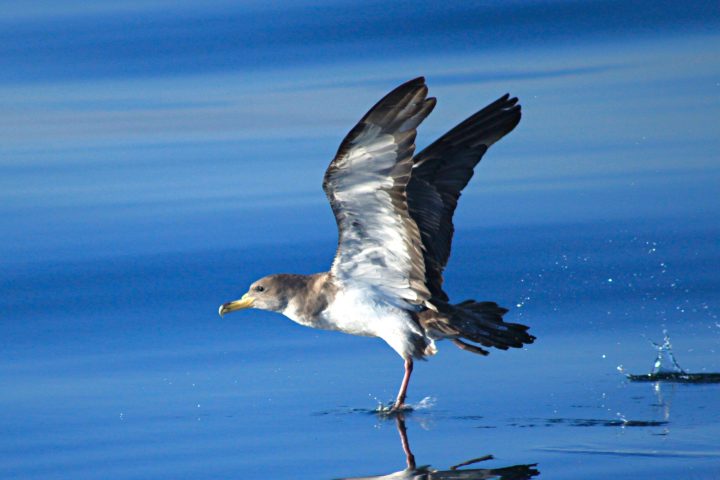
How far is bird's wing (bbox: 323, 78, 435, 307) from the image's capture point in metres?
6.77

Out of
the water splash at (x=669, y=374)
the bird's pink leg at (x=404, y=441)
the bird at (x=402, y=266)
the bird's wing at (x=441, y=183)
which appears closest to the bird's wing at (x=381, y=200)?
the bird at (x=402, y=266)

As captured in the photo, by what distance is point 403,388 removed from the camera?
24.5 ft

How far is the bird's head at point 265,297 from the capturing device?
8.19 metres

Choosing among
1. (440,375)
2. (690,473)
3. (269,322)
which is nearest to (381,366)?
(440,375)

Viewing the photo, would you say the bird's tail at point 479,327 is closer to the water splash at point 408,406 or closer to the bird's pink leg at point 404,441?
the water splash at point 408,406

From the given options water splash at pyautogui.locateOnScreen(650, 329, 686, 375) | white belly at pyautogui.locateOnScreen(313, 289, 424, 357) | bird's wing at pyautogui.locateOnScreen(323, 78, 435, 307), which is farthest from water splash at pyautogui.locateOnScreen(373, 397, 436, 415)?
water splash at pyautogui.locateOnScreen(650, 329, 686, 375)

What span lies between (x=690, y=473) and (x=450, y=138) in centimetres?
285

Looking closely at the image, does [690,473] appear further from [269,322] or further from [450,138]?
[269,322]

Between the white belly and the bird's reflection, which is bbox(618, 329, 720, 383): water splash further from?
the bird's reflection

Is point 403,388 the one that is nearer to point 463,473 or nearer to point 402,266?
point 402,266

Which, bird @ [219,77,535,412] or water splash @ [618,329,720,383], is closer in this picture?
bird @ [219,77,535,412]

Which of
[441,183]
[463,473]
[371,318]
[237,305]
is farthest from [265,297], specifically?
[463,473]

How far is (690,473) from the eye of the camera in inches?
229

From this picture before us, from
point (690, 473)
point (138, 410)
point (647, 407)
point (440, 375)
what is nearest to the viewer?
point (690, 473)
